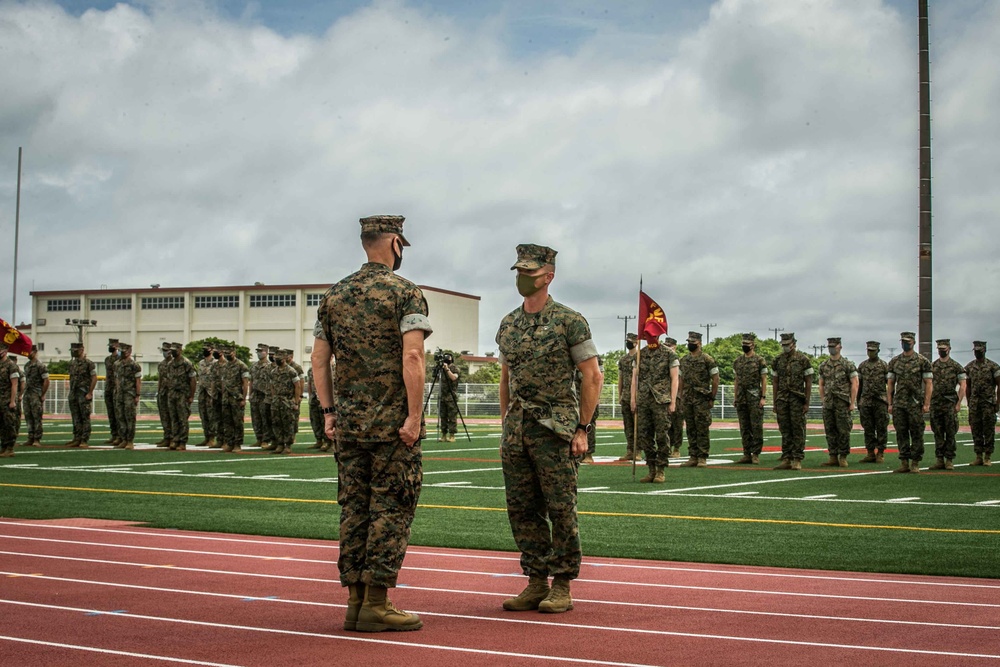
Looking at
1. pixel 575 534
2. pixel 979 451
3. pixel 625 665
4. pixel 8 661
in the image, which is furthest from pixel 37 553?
pixel 979 451

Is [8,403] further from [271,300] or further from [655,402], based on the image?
[271,300]

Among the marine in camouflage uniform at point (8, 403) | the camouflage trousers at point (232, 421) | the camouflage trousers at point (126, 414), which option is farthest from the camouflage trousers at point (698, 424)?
the marine in camouflage uniform at point (8, 403)

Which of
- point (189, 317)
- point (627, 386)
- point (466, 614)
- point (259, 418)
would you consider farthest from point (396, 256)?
point (189, 317)

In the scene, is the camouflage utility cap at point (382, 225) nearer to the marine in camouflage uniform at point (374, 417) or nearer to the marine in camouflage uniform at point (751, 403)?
the marine in camouflage uniform at point (374, 417)

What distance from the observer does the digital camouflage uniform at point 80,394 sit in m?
26.4

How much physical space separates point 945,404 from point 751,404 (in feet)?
11.1

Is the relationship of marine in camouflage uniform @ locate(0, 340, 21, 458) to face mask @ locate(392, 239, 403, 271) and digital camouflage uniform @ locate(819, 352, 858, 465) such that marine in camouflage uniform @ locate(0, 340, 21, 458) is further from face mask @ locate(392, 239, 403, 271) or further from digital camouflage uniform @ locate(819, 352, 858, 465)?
face mask @ locate(392, 239, 403, 271)

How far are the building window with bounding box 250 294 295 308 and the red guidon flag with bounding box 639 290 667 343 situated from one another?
8593cm

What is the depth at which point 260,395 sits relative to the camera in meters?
27.8

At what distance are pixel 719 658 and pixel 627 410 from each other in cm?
1569

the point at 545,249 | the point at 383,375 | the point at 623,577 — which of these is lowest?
the point at 623,577

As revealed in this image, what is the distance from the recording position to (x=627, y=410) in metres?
21.4

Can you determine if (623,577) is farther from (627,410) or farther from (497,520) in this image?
(627,410)

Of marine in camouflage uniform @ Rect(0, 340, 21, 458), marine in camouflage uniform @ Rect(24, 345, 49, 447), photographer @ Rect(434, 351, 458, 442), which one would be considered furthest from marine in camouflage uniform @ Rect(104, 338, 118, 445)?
photographer @ Rect(434, 351, 458, 442)
